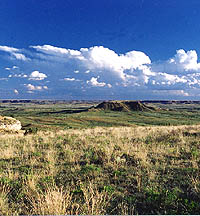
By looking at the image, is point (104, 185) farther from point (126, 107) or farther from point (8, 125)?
point (126, 107)

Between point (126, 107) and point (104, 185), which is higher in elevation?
point (104, 185)

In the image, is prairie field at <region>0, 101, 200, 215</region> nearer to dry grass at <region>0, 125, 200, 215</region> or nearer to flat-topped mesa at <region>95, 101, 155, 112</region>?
dry grass at <region>0, 125, 200, 215</region>

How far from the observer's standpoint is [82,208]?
3951mm

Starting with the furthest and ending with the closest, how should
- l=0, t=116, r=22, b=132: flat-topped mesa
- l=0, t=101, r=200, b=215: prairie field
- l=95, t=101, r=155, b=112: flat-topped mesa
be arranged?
1. l=95, t=101, r=155, b=112: flat-topped mesa
2. l=0, t=116, r=22, b=132: flat-topped mesa
3. l=0, t=101, r=200, b=215: prairie field

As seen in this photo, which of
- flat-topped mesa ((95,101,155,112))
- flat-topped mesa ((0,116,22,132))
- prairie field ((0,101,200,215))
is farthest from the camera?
flat-topped mesa ((95,101,155,112))

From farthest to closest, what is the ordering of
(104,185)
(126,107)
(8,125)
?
(126,107) < (8,125) < (104,185)

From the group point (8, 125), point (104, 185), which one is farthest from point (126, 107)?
point (104, 185)

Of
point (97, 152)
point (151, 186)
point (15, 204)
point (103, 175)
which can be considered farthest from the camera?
point (97, 152)

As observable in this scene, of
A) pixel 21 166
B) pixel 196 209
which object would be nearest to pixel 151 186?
pixel 196 209

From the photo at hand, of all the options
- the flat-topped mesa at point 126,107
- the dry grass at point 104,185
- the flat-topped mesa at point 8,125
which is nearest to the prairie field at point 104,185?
the dry grass at point 104,185

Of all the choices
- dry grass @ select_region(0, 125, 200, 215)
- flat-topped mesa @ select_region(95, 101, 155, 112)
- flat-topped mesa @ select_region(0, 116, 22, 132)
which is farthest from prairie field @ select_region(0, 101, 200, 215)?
flat-topped mesa @ select_region(95, 101, 155, 112)

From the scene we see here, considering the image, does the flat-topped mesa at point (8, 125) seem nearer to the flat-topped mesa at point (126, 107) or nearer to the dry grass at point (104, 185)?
the dry grass at point (104, 185)

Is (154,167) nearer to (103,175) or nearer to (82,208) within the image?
(103,175)

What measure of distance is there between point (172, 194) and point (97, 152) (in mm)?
4640
